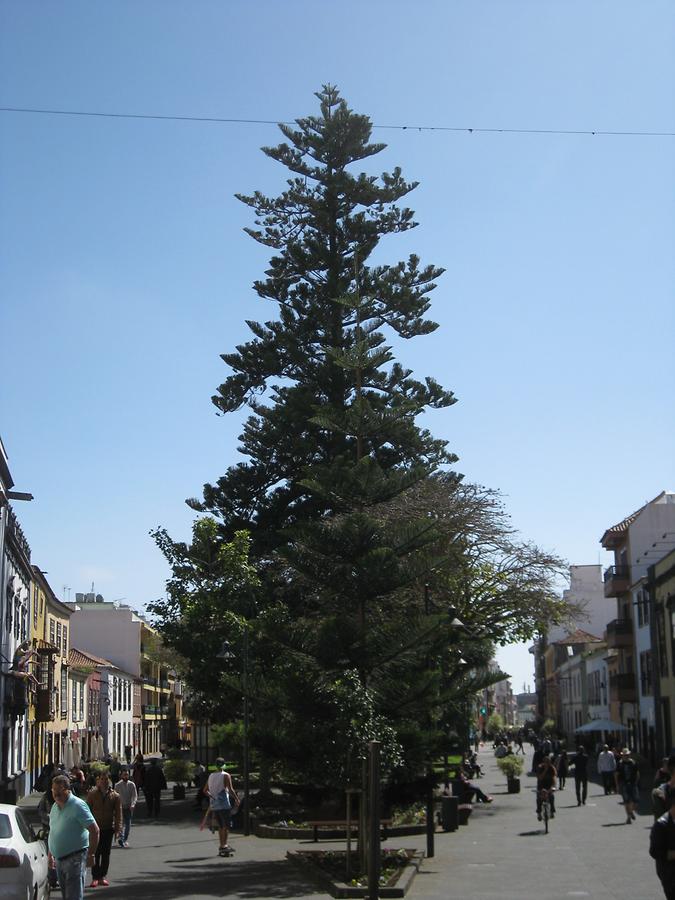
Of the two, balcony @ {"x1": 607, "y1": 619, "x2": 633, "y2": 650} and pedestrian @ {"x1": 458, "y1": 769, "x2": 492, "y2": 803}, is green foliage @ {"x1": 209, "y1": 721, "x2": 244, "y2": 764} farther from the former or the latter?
balcony @ {"x1": 607, "y1": 619, "x2": 633, "y2": 650}

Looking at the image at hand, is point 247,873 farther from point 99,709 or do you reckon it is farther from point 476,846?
point 99,709

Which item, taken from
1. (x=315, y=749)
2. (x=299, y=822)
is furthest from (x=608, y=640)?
(x=315, y=749)

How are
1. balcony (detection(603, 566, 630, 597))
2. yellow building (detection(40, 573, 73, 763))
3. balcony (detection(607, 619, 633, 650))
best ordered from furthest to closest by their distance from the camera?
balcony (detection(603, 566, 630, 597)) < balcony (detection(607, 619, 633, 650)) < yellow building (detection(40, 573, 73, 763))

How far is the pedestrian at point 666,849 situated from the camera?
8.20 meters

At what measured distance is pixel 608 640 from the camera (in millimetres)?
56781

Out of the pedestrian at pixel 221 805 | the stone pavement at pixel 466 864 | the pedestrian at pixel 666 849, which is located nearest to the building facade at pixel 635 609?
the stone pavement at pixel 466 864

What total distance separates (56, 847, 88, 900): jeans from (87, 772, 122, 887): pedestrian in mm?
4069

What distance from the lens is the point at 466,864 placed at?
1636 cm

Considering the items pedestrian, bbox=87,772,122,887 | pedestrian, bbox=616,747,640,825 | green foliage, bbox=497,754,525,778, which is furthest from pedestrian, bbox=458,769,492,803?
pedestrian, bbox=87,772,122,887

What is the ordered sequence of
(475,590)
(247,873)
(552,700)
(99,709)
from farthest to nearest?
(552,700) → (99,709) → (475,590) → (247,873)

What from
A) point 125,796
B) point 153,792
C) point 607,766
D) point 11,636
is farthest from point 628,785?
point 11,636

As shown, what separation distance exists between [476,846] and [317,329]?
2304cm

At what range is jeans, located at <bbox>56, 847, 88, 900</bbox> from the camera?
427 inches

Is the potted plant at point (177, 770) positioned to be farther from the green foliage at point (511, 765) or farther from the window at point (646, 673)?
the window at point (646, 673)
